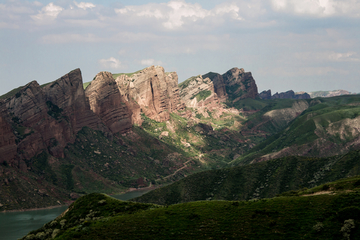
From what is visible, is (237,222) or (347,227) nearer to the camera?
(347,227)

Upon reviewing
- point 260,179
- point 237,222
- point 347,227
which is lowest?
point 260,179

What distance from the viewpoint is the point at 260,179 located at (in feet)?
580

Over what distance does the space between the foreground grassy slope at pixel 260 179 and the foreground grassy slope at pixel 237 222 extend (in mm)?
72027

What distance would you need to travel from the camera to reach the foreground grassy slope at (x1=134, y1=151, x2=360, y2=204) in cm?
16200

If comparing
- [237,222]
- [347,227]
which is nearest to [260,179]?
[237,222]

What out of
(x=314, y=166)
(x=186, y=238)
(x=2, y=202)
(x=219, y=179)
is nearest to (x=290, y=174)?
(x=314, y=166)

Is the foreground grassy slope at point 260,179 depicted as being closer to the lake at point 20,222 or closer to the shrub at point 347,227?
the lake at point 20,222

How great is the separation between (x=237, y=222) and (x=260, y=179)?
337 ft

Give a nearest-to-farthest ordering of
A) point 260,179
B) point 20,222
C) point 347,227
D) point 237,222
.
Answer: point 347,227 < point 237,222 < point 20,222 < point 260,179

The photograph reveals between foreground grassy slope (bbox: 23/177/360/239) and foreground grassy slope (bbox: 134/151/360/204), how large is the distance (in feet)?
236

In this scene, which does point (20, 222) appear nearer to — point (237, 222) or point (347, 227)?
point (237, 222)

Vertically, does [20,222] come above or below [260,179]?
above

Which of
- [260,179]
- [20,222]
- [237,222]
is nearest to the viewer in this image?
[237,222]

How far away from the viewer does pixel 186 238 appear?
72250 mm
